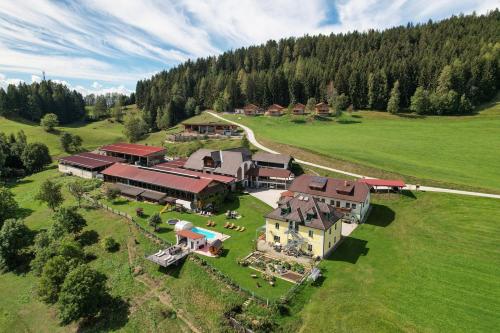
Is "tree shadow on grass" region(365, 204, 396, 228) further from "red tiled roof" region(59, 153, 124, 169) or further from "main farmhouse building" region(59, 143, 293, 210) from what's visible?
"red tiled roof" region(59, 153, 124, 169)

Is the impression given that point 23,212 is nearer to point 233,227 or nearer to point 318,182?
point 233,227

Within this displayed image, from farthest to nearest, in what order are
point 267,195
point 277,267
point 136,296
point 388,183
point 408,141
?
point 408,141 → point 267,195 → point 388,183 → point 277,267 → point 136,296

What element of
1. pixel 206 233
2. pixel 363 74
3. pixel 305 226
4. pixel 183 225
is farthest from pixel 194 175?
pixel 363 74

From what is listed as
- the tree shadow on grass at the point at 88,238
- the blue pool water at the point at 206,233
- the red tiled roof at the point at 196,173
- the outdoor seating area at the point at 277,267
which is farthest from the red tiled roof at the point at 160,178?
the outdoor seating area at the point at 277,267

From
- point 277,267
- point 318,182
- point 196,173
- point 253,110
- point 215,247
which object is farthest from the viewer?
point 253,110

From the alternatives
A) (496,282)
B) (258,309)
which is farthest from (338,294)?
(496,282)

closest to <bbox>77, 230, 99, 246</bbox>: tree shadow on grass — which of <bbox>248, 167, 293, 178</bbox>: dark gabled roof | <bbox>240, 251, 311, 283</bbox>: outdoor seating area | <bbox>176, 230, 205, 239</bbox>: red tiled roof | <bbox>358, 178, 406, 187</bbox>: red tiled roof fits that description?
<bbox>176, 230, 205, 239</bbox>: red tiled roof

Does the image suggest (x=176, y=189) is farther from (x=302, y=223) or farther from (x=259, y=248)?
(x=302, y=223)
